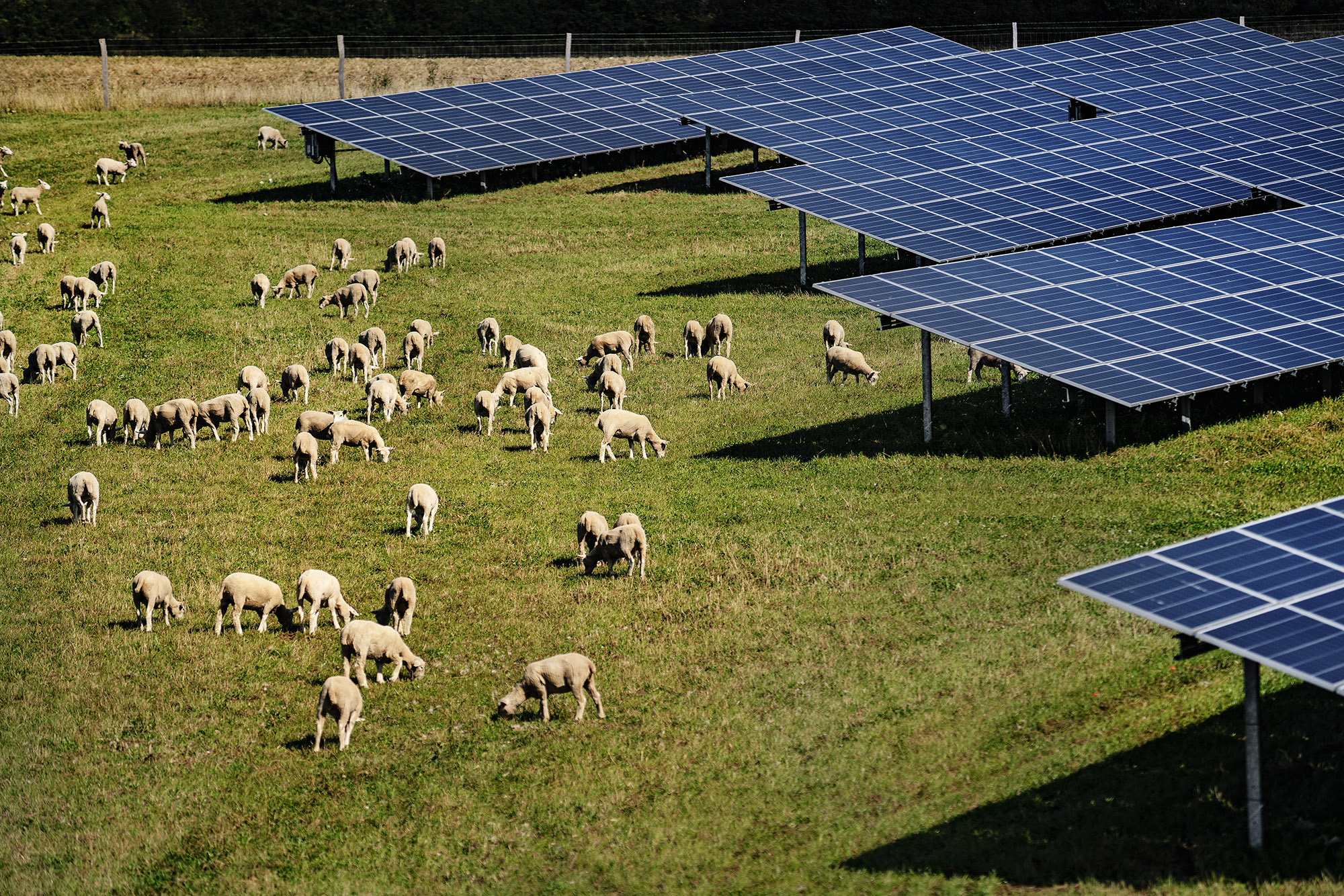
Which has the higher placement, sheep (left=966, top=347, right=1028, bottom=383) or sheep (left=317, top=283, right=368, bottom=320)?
sheep (left=317, top=283, right=368, bottom=320)

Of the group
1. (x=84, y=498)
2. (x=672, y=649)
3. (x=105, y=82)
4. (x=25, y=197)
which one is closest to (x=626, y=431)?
(x=672, y=649)

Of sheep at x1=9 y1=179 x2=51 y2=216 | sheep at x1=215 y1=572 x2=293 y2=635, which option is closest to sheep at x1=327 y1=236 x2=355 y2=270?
sheep at x1=9 y1=179 x2=51 y2=216

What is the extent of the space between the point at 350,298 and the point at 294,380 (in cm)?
746

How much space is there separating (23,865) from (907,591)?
1395cm

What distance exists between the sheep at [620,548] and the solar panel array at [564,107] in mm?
33085

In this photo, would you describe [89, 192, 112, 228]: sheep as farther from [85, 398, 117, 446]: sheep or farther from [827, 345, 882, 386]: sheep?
[827, 345, 882, 386]: sheep

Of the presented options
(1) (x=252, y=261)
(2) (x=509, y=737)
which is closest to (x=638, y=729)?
(2) (x=509, y=737)

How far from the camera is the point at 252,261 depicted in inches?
1969

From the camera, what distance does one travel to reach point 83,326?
4269cm

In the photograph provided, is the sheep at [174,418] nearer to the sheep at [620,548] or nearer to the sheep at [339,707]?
the sheep at [620,548]

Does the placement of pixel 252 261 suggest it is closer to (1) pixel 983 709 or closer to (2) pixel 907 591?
(2) pixel 907 591

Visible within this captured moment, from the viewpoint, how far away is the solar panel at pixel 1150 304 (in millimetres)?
31828

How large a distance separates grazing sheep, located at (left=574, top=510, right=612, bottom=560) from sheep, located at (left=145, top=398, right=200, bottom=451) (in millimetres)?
12019

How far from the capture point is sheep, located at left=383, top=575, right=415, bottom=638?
2491 cm
